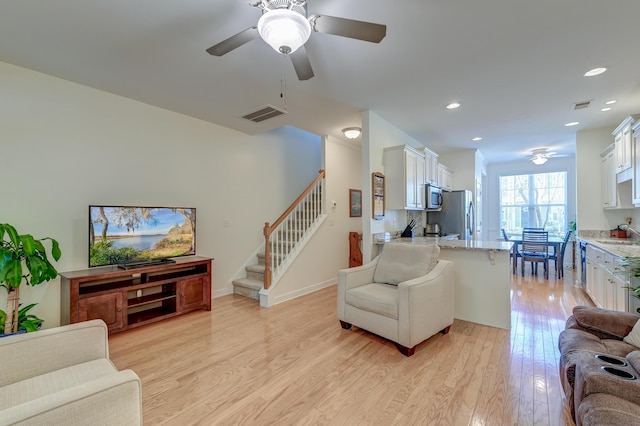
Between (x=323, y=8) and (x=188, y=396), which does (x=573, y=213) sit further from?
(x=188, y=396)

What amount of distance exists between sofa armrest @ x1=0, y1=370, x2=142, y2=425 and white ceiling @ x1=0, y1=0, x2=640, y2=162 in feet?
7.28

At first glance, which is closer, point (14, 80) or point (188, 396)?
point (188, 396)

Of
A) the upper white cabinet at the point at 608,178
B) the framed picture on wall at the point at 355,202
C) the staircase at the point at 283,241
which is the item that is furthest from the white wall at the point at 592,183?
the staircase at the point at 283,241

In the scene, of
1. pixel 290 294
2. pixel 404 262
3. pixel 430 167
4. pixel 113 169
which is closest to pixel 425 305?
pixel 404 262

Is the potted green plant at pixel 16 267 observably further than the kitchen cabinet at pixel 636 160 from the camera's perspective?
No

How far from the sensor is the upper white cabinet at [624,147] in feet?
11.1

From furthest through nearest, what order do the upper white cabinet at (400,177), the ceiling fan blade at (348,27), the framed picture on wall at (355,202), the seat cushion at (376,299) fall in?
the framed picture on wall at (355,202) → the upper white cabinet at (400,177) → the seat cushion at (376,299) → the ceiling fan blade at (348,27)

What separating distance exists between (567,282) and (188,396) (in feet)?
20.7

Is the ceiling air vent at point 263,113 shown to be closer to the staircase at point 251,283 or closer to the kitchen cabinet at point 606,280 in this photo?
the staircase at point 251,283

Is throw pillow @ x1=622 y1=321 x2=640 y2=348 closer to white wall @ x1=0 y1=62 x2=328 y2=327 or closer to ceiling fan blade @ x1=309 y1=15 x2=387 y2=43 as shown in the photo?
ceiling fan blade @ x1=309 y1=15 x2=387 y2=43

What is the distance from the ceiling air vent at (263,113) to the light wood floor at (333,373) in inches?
103

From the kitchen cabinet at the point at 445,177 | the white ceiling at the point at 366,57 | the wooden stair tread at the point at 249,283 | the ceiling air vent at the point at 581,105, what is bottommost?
the wooden stair tread at the point at 249,283

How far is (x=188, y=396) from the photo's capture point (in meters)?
1.96

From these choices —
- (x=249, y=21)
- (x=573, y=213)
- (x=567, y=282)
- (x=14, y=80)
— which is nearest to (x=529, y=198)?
(x=573, y=213)
